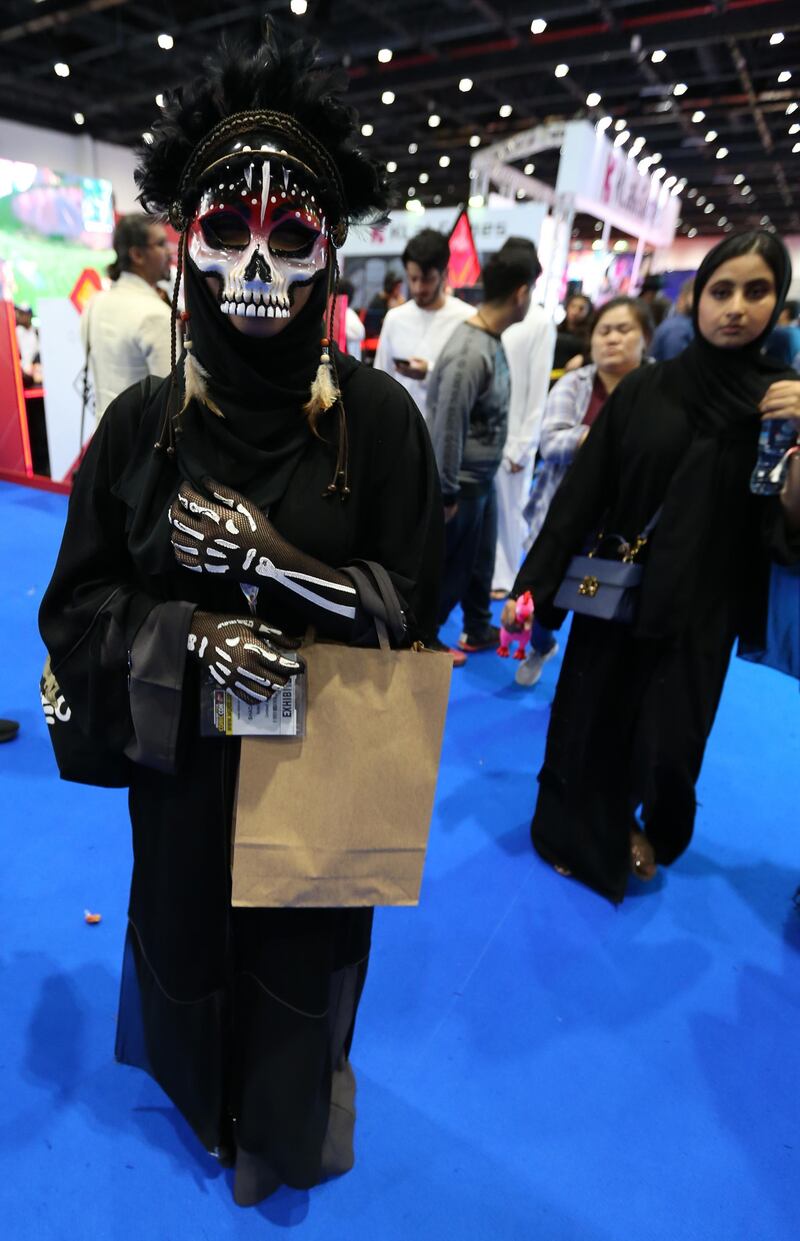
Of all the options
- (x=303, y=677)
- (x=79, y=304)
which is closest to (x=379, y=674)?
(x=303, y=677)

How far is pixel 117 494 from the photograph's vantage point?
987mm

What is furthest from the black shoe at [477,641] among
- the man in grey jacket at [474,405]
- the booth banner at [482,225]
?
the booth banner at [482,225]

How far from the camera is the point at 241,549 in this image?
88 cm

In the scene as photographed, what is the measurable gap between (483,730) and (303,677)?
2139mm

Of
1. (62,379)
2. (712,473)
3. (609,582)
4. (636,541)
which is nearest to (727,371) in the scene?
(712,473)

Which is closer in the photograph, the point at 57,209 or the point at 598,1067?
Answer: the point at 598,1067

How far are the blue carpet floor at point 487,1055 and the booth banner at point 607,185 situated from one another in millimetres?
7505

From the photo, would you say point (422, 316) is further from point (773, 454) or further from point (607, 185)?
point (607, 185)

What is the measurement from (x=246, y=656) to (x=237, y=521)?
0.17m

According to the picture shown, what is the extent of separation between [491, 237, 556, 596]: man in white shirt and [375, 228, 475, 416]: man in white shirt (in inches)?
13.6

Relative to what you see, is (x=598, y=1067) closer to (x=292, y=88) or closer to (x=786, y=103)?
(x=292, y=88)

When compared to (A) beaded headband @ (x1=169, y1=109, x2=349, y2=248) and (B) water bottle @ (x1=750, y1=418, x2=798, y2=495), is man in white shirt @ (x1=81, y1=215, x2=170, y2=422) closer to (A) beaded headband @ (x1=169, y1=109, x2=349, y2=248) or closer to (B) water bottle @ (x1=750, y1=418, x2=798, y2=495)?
(A) beaded headband @ (x1=169, y1=109, x2=349, y2=248)

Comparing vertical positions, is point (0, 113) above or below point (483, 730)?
above

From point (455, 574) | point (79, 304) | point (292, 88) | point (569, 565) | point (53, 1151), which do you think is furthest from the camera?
point (79, 304)
